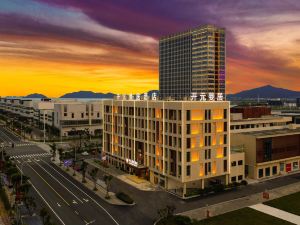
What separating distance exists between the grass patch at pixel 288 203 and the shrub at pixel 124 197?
35140 millimetres

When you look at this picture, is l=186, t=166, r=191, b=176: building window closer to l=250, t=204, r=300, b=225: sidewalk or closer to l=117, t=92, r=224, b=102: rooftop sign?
l=250, t=204, r=300, b=225: sidewalk

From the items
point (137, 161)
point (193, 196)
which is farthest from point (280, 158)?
point (137, 161)

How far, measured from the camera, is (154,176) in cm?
9831

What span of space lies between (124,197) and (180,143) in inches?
818

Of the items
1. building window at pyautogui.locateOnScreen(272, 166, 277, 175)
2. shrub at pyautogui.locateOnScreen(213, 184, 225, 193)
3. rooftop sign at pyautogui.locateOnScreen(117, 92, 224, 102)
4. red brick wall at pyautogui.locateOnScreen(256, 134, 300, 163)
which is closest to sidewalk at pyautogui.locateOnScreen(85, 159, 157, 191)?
shrub at pyautogui.locateOnScreen(213, 184, 225, 193)

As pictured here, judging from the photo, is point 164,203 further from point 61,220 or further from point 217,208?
point 61,220

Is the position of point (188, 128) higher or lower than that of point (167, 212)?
Result: higher

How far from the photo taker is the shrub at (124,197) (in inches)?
3172

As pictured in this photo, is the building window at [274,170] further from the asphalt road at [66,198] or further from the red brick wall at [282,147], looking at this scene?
the asphalt road at [66,198]

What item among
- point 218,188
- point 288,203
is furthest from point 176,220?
point 288,203

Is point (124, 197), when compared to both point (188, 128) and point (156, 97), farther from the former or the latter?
point (156, 97)

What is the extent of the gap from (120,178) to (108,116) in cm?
3128

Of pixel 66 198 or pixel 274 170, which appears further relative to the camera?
pixel 274 170

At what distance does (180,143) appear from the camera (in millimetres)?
86375
